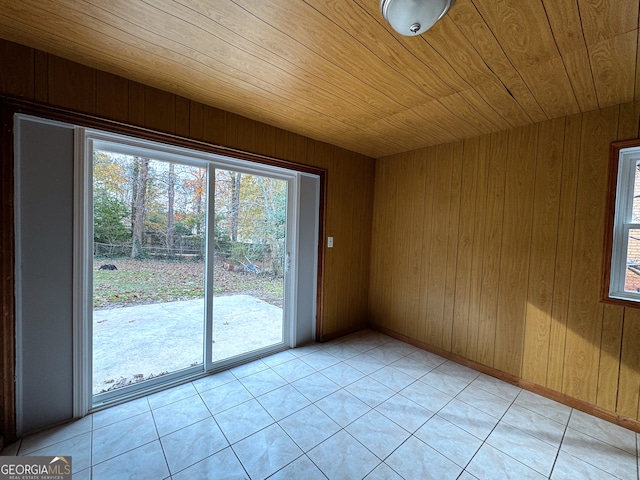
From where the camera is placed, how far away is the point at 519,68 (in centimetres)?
158

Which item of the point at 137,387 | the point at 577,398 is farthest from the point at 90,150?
the point at 577,398

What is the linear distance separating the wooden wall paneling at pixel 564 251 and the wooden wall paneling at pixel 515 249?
205 mm

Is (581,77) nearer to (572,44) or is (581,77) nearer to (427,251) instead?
(572,44)

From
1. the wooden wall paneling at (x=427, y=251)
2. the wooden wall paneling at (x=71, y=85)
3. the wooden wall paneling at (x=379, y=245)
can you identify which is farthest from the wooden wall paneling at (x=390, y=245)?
the wooden wall paneling at (x=71, y=85)

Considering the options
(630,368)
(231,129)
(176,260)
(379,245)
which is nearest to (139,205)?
(176,260)

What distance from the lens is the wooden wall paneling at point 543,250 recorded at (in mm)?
2223

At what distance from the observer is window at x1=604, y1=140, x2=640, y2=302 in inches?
76.9

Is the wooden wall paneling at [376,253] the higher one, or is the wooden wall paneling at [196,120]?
the wooden wall paneling at [196,120]

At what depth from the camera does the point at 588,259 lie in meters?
2.07

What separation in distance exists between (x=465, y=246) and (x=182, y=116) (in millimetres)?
2934

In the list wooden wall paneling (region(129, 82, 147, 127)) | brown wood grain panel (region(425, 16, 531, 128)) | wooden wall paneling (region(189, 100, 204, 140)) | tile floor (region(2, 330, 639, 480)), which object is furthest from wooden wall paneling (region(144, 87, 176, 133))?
tile floor (region(2, 330, 639, 480))

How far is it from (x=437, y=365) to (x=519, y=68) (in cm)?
261

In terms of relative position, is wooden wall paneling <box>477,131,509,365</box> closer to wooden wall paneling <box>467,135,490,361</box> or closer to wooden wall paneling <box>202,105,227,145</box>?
wooden wall paneling <box>467,135,490,361</box>

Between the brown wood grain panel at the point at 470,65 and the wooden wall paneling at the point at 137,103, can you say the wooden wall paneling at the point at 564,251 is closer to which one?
the brown wood grain panel at the point at 470,65
